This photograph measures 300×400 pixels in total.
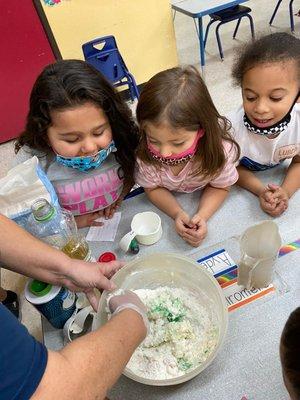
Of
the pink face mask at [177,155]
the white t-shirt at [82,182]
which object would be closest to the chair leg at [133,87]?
the white t-shirt at [82,182]

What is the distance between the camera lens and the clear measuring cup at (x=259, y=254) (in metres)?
0.81

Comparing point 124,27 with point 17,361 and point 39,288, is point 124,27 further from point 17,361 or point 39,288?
point 17,361

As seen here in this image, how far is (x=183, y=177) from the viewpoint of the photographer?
113 cm

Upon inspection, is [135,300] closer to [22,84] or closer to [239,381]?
[239,381]

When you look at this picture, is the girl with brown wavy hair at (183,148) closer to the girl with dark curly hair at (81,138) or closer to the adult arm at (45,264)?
the girl with dark curly hair at (81,138)

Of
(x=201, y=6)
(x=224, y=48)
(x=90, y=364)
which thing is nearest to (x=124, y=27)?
(x=201, y=6)

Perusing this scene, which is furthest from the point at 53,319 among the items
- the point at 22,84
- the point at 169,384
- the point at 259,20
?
the point at 259,20

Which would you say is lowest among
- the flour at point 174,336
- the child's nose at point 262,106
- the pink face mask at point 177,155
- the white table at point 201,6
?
the flour at point 174,336

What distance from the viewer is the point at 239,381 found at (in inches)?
28.1

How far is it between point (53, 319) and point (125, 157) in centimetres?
59

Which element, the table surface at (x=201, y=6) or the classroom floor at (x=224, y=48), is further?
the classroom floor at (x=224, y=48)

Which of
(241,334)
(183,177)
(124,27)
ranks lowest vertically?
(241,334)

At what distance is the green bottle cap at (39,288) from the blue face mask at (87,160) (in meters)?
0.42

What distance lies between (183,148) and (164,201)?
209mm
